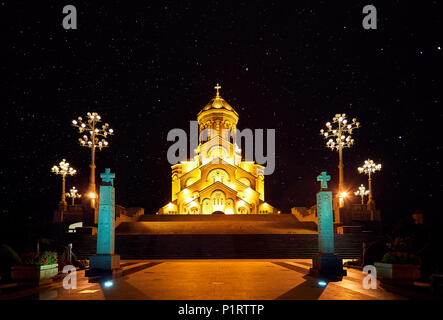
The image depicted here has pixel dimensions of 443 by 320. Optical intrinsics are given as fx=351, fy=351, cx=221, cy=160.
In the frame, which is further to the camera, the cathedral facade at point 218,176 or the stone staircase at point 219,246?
the cathedral facade at point 218,176

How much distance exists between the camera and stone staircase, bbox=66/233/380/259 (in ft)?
65.6

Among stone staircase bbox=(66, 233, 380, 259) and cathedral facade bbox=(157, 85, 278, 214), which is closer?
stone staircase bbox=(66, 233, 380, 259)

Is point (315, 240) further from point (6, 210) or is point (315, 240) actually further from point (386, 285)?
point (6, 210)

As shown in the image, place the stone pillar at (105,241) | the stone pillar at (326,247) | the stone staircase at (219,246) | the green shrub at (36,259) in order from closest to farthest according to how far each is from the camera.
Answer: the green shrub at (36,259) < the stone pillar at (326,247) < the stone pillar at (105,241) < the stone staircase at (219,246)

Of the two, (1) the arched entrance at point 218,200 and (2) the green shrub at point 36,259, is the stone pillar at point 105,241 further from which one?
(1) the arched entrance at point 218,200

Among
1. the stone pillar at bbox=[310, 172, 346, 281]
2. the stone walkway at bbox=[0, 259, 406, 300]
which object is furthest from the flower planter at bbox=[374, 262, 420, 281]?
the stone pillar at bbox=[310, 172, 346, 281]

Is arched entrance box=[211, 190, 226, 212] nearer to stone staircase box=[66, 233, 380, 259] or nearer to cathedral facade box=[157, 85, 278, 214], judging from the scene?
cathedral facade box=[157, 85, 278, 214]

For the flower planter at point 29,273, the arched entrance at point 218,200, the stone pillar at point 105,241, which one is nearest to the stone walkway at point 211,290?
the flower planter at point 29,273

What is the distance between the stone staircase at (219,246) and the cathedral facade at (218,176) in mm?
21502

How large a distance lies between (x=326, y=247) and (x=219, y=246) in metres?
10.1

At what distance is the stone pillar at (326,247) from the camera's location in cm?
1170

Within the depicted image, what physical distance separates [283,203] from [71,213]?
123 ft

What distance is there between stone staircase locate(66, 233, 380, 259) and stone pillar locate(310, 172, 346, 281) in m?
8.05
